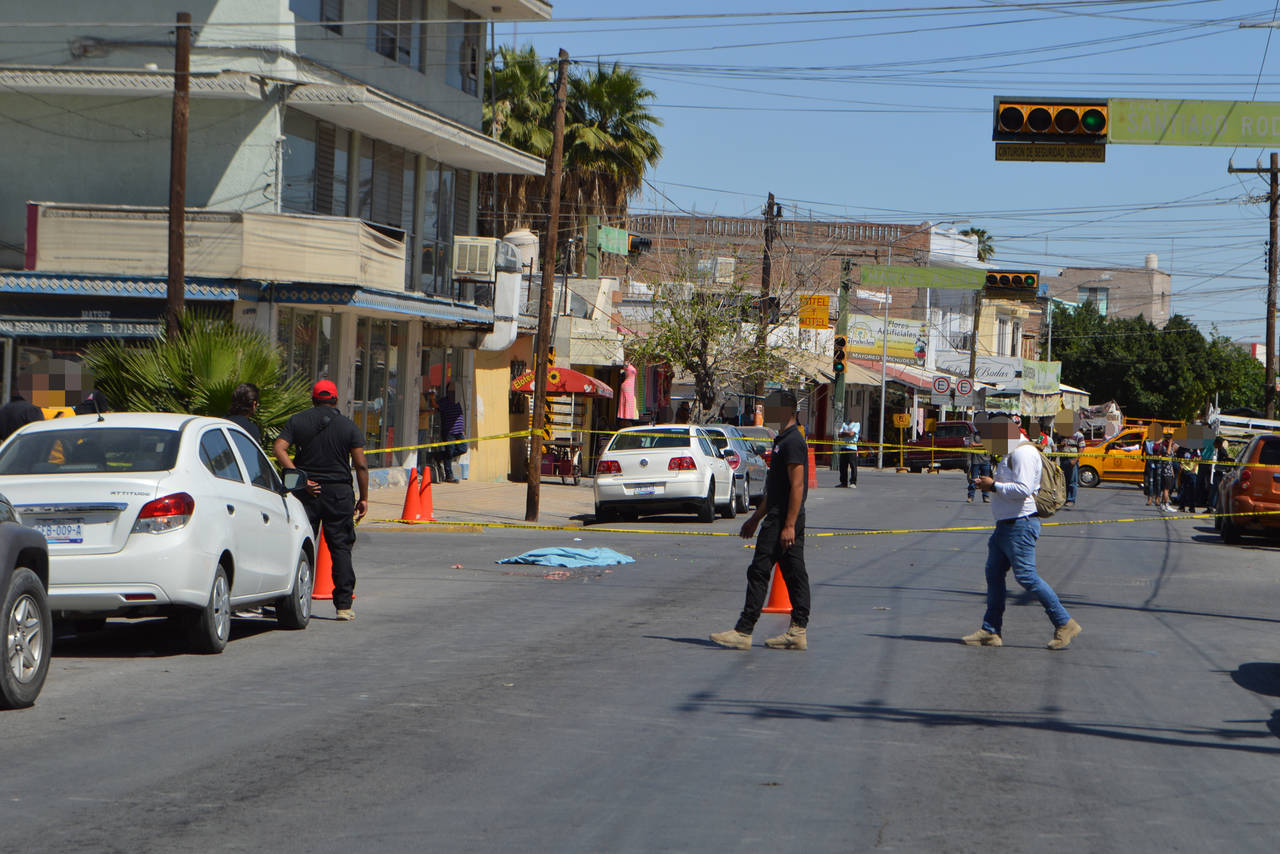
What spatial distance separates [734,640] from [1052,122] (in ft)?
29.3

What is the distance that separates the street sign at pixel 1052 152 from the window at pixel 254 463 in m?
9.61

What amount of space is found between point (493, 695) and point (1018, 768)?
10.5 ft

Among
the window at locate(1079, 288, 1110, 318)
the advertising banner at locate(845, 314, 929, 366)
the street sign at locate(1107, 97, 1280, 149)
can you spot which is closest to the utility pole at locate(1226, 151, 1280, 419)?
the advertising banner at locate(845, 314, 929, 366)

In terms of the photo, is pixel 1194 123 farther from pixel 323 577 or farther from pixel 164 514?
pixel 164 514

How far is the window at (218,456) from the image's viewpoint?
1052 centimetres

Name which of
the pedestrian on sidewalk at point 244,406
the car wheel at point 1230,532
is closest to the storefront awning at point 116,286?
the pedestrian on sidewalk at point 244,406

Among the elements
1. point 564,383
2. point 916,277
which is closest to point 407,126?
point 564,383

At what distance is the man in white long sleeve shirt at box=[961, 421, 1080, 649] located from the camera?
11078 mm

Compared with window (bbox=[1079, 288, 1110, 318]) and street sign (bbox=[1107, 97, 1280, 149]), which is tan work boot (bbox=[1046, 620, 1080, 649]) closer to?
street sign (bbox=[1107, 97, 1280, 149])

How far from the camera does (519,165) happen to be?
109 feet

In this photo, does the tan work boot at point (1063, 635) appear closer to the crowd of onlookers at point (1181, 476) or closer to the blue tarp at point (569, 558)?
the blue tarp at point (569, 558)

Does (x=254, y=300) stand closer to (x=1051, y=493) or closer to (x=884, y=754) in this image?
(x=1051, y=493)

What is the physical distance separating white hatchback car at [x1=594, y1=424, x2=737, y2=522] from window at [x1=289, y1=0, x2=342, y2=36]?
366 inches

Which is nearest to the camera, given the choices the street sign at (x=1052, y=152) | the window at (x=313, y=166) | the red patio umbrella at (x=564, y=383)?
the street sign at (x=1052, y=152)
